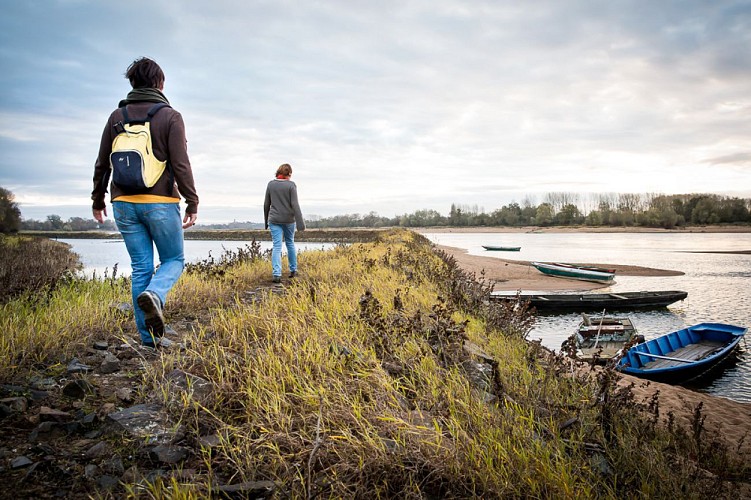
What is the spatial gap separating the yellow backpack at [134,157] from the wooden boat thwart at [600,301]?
1648 centimetres

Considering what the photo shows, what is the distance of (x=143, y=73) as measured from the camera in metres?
3.73

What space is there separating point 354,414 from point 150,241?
2750 millimetres

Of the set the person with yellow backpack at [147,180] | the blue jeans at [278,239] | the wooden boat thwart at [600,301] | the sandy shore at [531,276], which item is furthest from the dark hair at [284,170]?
the sandy shore at [531,276]

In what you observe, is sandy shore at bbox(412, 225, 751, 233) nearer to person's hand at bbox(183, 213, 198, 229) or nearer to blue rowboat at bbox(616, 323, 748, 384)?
blue rowboat at bbox(616, 323, 748, 384)

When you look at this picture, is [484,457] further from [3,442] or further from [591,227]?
[591,227]

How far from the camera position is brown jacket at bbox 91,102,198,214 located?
3.60 m

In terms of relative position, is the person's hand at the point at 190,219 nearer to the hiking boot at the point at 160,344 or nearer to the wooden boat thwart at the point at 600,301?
the hiking boot at the point at 160,344

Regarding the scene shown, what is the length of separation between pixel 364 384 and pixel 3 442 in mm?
2325

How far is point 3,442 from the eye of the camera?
2.29m

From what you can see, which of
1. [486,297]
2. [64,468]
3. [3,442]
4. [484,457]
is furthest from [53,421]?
[486,297]

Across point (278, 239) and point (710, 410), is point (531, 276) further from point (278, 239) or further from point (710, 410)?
point (278, 239)

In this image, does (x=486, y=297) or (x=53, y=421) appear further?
(x=486, y=297)

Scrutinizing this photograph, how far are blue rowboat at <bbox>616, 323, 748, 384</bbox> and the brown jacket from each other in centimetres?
973

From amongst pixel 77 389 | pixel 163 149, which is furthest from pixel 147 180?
pixel 77 389
